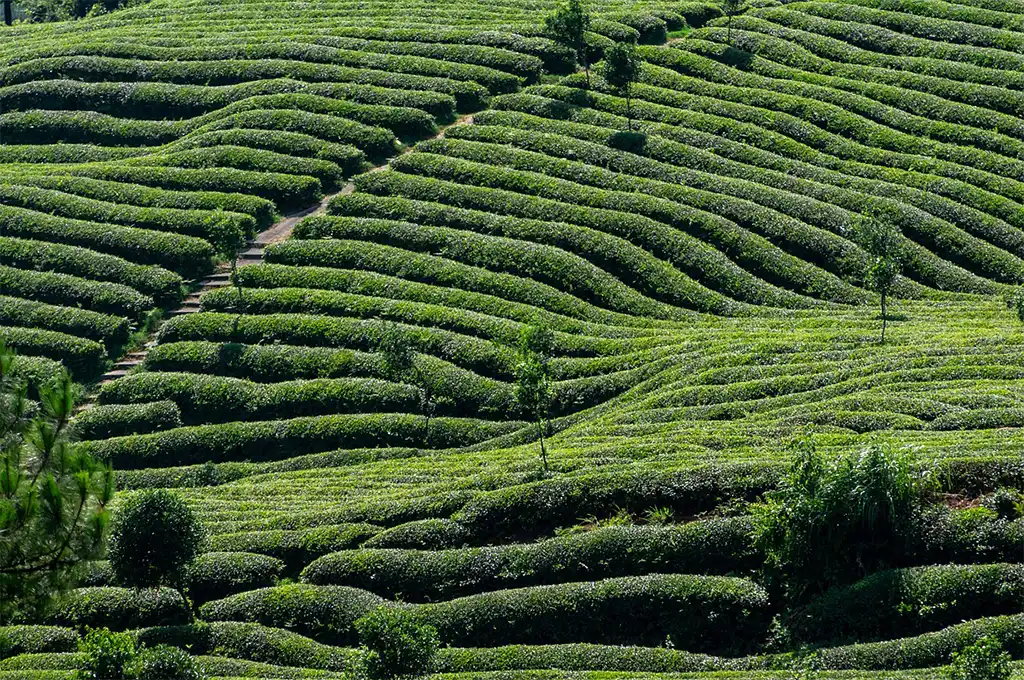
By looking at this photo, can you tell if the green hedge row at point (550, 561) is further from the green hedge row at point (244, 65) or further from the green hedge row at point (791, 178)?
the green hedge row at point (244, 65)

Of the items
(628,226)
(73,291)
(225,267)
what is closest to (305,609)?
(628,226)

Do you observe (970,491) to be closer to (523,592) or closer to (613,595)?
(613,595)

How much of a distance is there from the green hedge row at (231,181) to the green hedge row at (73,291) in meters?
7.97

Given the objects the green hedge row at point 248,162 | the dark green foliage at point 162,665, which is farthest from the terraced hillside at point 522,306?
the dark green foliage at point 162,665

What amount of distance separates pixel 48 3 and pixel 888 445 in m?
104

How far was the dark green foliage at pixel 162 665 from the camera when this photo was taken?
3369cm

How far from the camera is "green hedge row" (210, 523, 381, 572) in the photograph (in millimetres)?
41219

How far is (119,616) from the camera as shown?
3978 cm

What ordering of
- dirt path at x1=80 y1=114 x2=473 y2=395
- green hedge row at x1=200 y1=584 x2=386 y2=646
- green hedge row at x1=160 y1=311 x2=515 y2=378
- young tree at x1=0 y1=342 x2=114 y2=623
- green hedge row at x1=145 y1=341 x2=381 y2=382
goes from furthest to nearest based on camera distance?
dirt path at x1=80 y1=114 x2=473 y2=395, green hedge row at x1=145 y1=341 x2=381 y2=382, green hedge row at x1=160 y1=311 x2=515 y2=378, green hedge row at x1=200 y1=584 x2=386 y2=646, young tree at x1=0 y1=342 x2=114 y2=623

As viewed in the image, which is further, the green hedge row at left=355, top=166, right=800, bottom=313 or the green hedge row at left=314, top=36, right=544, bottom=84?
the green hedge row at left=314, top=36, right=544, bottom=84

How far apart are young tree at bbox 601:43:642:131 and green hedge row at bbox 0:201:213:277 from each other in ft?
71.7

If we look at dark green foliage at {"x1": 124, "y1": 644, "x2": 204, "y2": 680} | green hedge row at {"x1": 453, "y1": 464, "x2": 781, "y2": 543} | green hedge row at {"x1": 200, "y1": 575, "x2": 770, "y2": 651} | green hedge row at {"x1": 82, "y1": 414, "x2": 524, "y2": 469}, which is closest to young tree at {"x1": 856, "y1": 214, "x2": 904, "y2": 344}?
green hedge row at {"x1": 82, "y1": 414, "x2": 524, "y2": 469}

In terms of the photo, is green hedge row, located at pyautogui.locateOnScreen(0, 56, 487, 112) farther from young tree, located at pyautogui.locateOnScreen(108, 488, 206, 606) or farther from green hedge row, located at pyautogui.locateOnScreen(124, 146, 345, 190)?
young tree, located at pyautogui.locateOnScreen(108, 488, 206, 606)

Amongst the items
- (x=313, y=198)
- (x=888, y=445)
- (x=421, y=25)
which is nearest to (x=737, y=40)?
(x=421, y=25)
